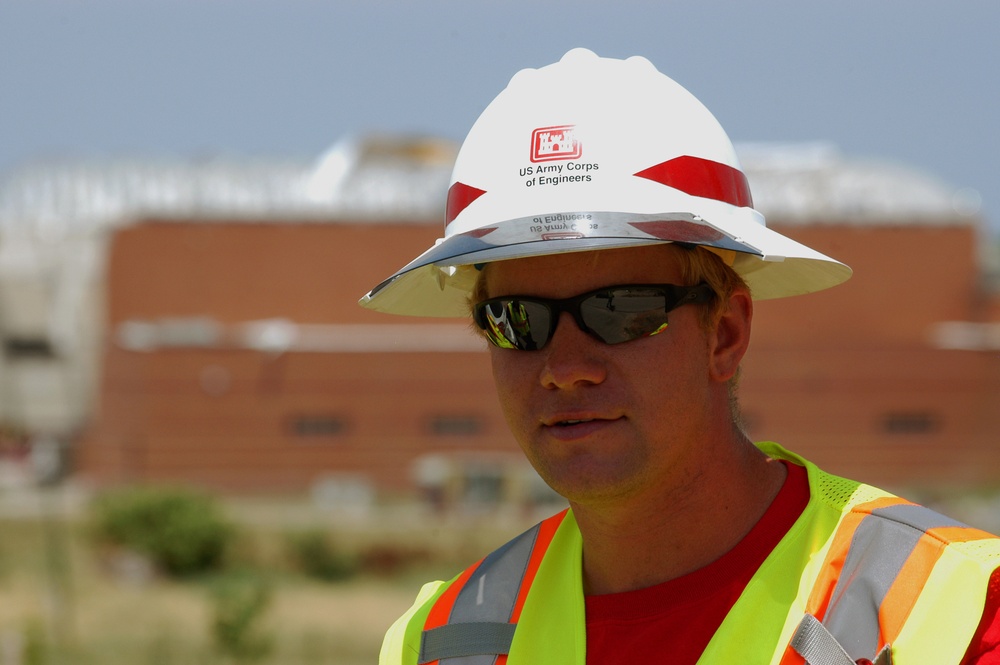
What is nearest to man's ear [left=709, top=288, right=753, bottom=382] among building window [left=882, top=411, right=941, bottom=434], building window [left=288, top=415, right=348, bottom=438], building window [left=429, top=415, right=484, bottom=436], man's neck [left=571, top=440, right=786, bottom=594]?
man's neck [left=571, top=440, right=786, bottom=594]

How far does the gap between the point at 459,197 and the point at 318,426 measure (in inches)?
1225

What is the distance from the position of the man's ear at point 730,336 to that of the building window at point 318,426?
31.2 m

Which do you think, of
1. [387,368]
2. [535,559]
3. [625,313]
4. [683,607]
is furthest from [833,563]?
[387,368]

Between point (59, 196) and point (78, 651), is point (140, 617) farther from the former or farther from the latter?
point (59, 196)

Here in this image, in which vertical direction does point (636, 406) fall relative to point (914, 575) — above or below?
above

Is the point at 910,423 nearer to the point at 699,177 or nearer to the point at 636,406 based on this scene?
the point at 699,177

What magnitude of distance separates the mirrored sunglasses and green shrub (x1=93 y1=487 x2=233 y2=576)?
1042 inches

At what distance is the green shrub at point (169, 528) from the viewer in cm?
2783

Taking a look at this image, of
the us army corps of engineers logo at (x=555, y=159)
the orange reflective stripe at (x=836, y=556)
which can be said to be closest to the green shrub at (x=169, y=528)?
the us army corps of engineers logo at (x=555, y=159)

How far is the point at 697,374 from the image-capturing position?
2297 millimetres

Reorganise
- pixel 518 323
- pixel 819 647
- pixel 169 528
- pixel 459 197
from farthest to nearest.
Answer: pixel 169 528
pixel 459 197
pixel 518 323
pixel 819 647

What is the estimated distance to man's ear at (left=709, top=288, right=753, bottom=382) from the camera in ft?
7.72

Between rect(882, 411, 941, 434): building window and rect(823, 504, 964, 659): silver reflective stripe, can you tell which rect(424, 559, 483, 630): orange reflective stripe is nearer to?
rect(823, 504, 964, 659): silver reflective stripe

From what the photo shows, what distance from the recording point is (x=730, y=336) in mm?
2389
